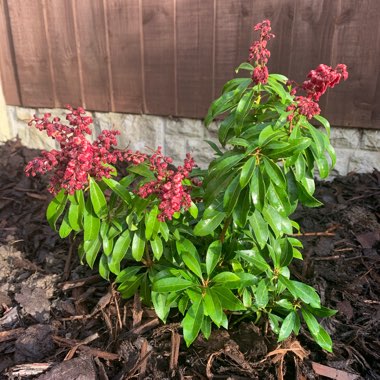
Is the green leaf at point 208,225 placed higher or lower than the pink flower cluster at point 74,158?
lower

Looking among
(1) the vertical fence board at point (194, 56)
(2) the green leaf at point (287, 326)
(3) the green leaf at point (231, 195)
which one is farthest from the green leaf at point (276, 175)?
(1) the vertical fence board at point (194, 56)

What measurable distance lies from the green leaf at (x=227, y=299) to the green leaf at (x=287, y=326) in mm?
242

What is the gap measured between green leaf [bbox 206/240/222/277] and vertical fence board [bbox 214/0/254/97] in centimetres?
183

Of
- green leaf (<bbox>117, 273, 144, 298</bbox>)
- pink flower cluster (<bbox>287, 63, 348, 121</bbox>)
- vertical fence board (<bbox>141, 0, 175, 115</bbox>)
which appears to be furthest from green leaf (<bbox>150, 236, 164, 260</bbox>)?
vertical fence board (<bbox>141, 0, 175, 115</bbox>)

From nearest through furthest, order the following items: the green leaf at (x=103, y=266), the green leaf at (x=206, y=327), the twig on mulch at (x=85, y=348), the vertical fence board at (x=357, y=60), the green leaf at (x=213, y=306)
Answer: the green leaf at (x=213, y=306) < the green leaf at (x=206, y=327) < the twig on mulch at (x=85, y=348) < the green leaf at (x=103, y=266) < the vertical fence board at (x=357, y=60)

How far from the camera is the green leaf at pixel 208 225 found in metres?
1.45

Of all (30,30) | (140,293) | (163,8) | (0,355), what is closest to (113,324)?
(140,293)

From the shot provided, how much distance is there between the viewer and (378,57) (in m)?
2.58

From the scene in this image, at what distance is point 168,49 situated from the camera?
3.06 m

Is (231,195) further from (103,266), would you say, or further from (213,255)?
(103,266)

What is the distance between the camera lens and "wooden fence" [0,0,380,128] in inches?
104

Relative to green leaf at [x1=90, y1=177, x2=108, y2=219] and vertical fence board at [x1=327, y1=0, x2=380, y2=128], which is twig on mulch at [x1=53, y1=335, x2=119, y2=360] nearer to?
green leaf at [x1=90, y1=177, x2=108, y2=219]

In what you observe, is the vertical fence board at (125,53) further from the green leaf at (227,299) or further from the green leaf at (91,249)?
the green leaf at (227,299)

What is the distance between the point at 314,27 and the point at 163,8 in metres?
1.22
